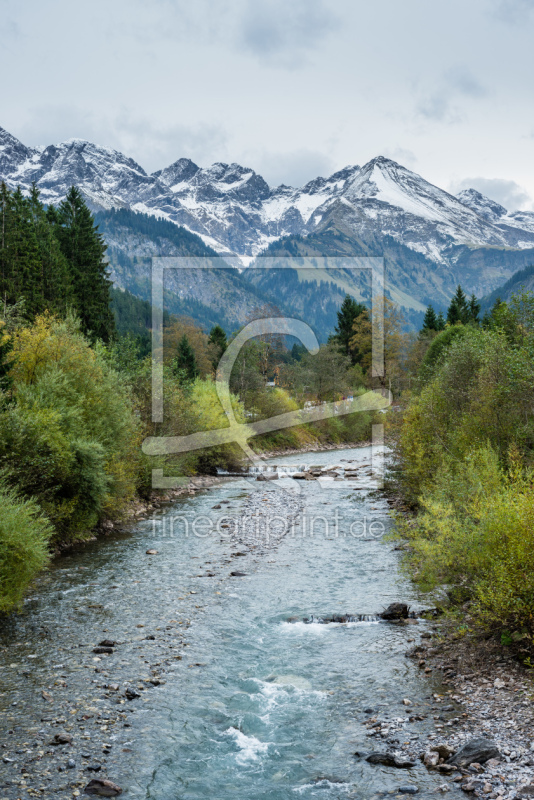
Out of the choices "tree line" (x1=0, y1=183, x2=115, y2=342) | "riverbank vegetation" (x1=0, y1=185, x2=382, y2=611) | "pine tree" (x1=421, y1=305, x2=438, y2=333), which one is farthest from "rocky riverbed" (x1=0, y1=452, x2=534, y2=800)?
"pine tree" (x1=421, y1=305, x2=438, y2=333)

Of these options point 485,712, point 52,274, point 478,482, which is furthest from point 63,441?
point 52,274

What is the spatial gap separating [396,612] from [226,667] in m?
5.69

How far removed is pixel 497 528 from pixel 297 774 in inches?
271

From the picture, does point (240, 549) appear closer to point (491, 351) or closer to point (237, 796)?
point (491, 351)

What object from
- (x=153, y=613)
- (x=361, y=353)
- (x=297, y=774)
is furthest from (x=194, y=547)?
(x=361, y=353)

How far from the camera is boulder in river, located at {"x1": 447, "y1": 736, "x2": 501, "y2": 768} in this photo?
10.2 metres

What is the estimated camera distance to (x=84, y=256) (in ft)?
222

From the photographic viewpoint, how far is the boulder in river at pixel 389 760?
10.5m

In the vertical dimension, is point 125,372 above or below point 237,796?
above

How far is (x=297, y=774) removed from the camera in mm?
10766

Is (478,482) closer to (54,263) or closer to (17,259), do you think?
(17,259)

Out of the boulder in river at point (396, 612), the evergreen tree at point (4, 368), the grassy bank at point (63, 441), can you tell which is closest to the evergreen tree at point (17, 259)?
the grassy bank at point (63, 441)

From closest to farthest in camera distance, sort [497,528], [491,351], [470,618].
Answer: [497,528] < [470,618] < [491,351]

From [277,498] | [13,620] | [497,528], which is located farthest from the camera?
[277,498]
